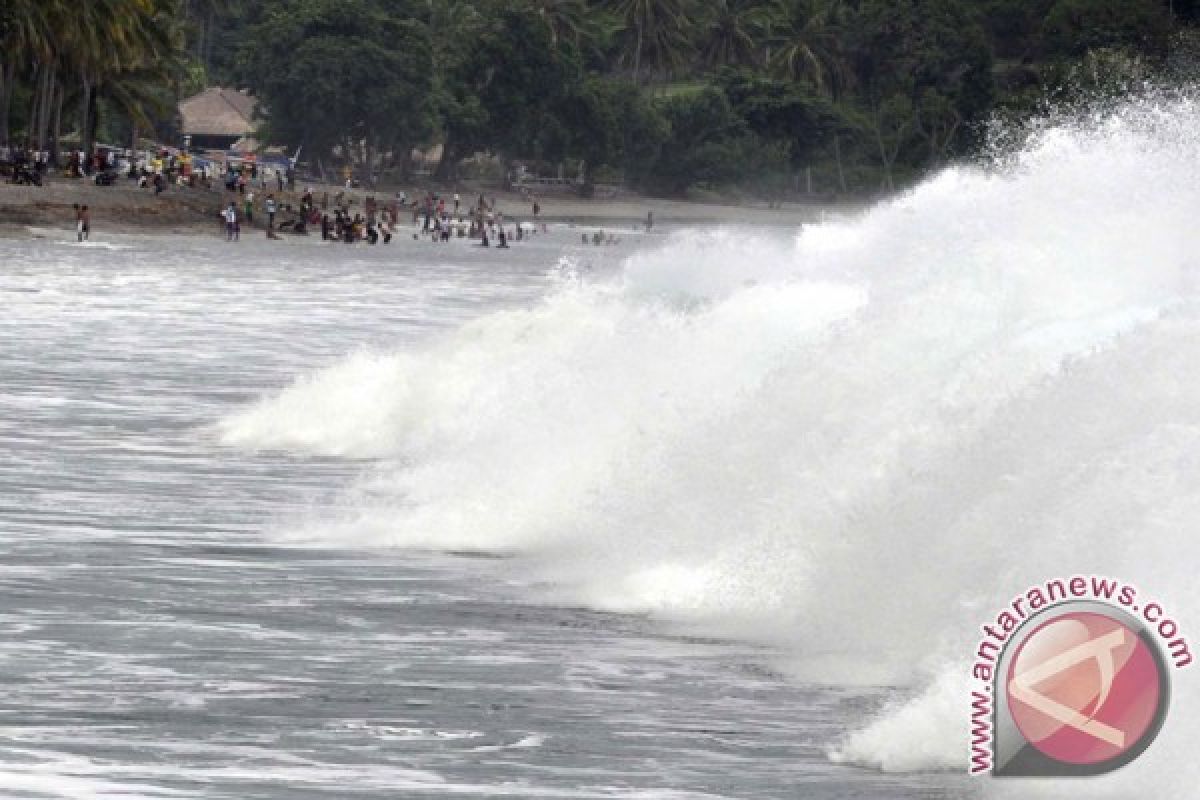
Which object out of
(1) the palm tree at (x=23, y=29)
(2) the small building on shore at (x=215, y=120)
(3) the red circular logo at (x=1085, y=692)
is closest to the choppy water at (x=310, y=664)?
(3) the red circular logo at (x=1085, y=692)

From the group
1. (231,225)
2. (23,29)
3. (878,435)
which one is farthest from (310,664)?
(231,225)

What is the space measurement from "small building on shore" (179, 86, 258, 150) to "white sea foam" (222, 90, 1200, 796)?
16025cm

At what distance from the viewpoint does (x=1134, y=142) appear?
26.0 metres

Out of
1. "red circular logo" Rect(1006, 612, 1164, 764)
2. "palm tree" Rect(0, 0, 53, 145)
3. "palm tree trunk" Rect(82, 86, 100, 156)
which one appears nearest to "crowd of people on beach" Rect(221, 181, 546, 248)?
"palm tree trunk" Rect(82, 86, 100, 156)

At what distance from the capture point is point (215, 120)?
633ft

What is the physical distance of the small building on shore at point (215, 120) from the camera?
192 meters

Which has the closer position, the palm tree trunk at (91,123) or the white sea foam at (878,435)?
the white sea foam at (878,435)

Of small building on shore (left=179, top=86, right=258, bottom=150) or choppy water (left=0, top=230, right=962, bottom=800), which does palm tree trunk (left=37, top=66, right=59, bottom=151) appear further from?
choppy water (left=0, top=230, right=962, bottom=800)

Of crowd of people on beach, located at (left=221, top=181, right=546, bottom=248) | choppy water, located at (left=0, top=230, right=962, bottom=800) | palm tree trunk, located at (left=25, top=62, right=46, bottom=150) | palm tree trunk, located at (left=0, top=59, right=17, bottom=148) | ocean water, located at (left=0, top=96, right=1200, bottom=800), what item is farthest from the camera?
palm tree trunk, located at (left=25, top=62, right=46, bottom=150)

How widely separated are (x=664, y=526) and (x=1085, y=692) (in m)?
9.32

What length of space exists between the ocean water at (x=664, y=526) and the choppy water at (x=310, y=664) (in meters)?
0.05

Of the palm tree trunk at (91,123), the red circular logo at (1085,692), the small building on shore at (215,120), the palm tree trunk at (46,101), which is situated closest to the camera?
the red circular logo at (1085,692)

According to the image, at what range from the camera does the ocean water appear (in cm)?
1420

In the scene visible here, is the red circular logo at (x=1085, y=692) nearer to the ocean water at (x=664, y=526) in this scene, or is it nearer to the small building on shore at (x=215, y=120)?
the ocean water at (x=664, y=526)
